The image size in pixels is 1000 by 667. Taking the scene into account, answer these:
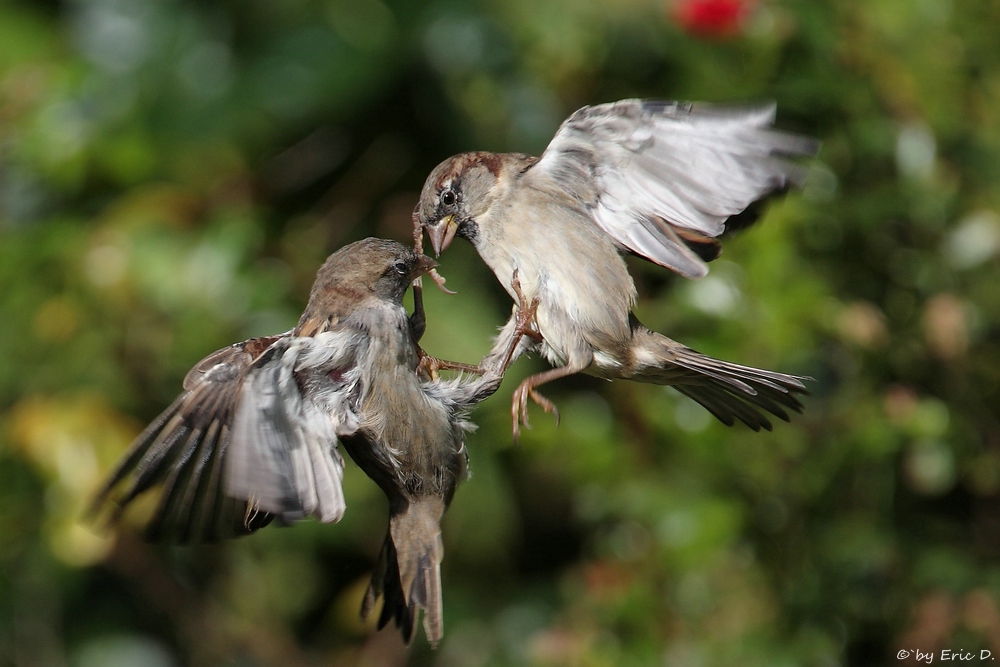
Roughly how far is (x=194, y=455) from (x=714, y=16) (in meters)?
2.26

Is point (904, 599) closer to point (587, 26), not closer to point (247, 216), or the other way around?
point (587, 26)

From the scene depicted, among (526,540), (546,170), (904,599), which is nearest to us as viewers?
(546,170)

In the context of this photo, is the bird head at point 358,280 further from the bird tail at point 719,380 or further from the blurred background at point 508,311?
the blurred background at point 508,311

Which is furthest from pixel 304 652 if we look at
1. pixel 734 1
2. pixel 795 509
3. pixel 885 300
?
pixel 734 1

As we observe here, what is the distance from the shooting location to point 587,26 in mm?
4215

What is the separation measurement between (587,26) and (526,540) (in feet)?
6.87

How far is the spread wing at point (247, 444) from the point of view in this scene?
206 centimetres

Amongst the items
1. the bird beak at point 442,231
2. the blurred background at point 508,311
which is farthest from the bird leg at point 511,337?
the blurred background at point 508,311

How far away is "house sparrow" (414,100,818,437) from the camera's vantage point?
2434 millimetres

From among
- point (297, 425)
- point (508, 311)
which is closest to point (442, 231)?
point (297, 425)

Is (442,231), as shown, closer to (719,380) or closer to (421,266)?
(421,266)

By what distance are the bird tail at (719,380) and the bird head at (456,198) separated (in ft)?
1.56

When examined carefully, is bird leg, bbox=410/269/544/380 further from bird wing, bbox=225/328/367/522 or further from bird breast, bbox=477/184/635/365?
bird wing, bbox=225/328/367/522

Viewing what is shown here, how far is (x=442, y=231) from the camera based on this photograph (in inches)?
107
